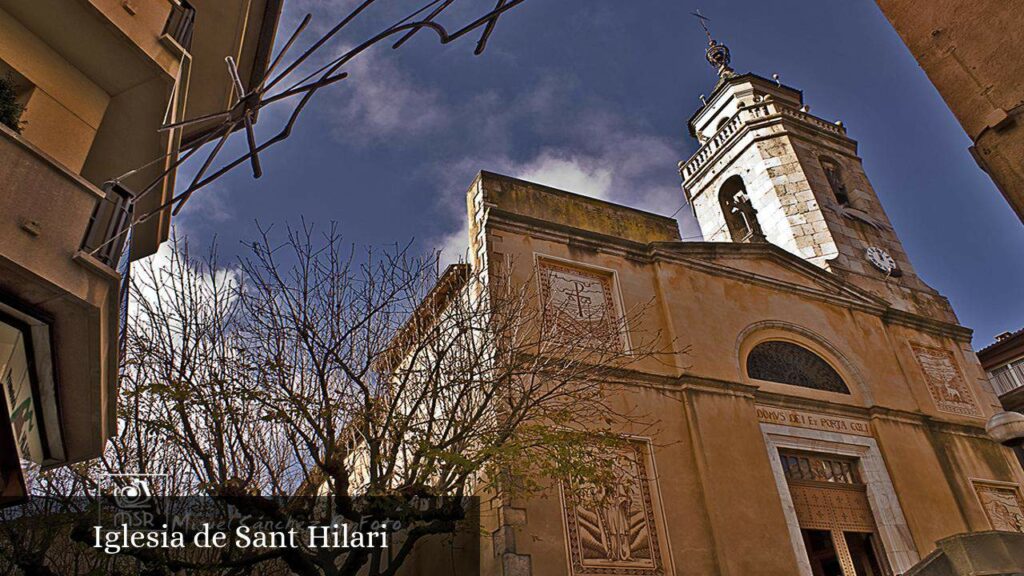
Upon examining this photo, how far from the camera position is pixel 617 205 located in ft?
49.7

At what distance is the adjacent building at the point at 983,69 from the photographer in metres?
2.69

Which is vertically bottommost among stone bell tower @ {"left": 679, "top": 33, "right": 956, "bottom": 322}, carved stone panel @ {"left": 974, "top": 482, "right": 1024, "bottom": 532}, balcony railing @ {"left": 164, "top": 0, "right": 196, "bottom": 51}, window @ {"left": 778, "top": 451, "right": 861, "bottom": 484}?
carved stone panel @ {"left": 974, "top": 482, "right": 1024, "bottom": 532}

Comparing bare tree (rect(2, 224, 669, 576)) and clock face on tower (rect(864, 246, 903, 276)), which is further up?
clock face on tower (rect(864, 246, 903, 276))

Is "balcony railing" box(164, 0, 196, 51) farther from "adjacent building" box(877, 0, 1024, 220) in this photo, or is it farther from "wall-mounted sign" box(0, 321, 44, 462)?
"adjacent building" box(877, 0, 1024, 220)

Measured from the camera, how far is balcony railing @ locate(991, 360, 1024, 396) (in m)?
17.8

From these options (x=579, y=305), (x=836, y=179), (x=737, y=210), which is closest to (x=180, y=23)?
(x=579, y=305)

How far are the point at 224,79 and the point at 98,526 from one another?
5.93m

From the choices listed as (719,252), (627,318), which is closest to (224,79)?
(627,318)

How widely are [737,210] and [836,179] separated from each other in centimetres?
298

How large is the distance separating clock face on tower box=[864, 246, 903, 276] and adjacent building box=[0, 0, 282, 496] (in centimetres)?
1719

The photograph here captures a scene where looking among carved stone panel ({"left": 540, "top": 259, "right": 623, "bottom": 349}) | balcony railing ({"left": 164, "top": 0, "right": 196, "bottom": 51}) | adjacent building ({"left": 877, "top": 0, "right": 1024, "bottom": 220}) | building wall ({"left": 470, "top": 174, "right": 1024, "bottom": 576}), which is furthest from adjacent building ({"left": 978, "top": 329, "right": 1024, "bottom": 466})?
balcony railing ({"left": 164, "top": 0, "right": 196, "bottom": 51})

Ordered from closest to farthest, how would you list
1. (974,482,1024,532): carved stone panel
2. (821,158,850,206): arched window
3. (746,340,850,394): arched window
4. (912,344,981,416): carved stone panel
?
(746,340,850,394): arched window, (974,482,1024,532): carved stone panel, (912,344,981,416): carved stone panel, (821,158,850,206): arched window

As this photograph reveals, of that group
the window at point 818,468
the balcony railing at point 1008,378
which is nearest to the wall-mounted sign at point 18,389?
the window at point 818,468

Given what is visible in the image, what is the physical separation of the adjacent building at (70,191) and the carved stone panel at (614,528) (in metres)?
6.21
